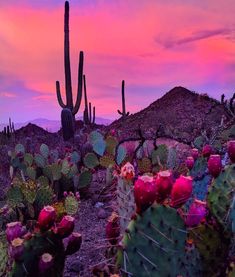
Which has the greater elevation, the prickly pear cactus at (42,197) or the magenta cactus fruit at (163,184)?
the magenta cactus fruit at (163,184)

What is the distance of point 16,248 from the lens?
2812 millimetres

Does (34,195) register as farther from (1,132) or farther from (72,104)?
(1,132)

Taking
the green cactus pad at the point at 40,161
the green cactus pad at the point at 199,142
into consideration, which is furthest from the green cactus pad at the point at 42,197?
the green cactus pad at the point at 199,142

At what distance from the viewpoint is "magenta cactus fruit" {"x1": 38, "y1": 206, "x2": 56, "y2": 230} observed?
2.68m

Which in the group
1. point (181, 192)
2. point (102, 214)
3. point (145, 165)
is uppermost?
point (145, 165)

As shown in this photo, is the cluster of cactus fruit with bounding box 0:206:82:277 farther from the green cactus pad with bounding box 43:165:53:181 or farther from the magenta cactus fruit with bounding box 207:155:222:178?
the green cactus pad with bounding box 43:165:53:181

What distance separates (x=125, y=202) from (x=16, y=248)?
0.97 m

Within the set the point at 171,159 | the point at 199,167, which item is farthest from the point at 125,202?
the point at 171,159

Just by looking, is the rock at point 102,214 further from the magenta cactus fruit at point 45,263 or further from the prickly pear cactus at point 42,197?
the magenta cactus fruit at point 45,263

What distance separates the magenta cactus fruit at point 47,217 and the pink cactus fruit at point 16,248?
134 mm

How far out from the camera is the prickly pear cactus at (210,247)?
3.10 metres

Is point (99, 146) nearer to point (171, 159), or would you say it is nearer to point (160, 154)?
point (160, 154)

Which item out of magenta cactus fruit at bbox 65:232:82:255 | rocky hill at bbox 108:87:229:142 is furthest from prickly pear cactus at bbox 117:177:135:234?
rocky hill at bbox 108:87:229:142

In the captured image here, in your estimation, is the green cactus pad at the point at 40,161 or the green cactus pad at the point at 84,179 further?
the green cactus pad at the point at 40,161
